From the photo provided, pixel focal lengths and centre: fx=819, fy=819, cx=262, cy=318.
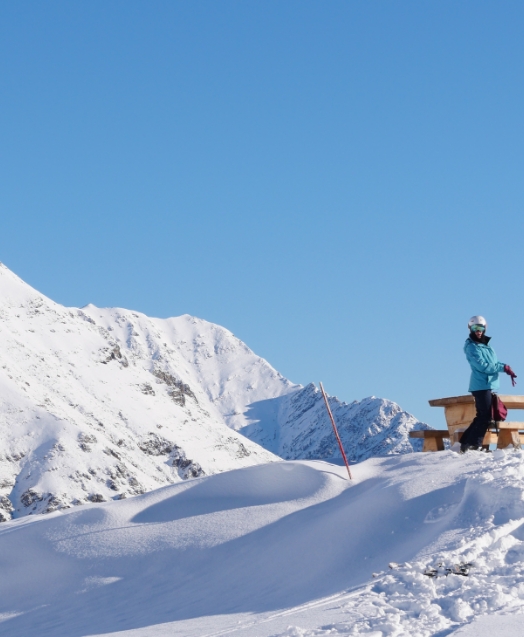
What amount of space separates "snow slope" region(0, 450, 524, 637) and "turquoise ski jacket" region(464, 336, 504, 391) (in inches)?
44.5

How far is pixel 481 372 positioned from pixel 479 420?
0.74 meters

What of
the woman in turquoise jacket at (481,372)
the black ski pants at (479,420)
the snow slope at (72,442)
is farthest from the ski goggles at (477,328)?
the snow slope at (72,442)

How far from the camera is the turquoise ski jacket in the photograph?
12375 millimetres

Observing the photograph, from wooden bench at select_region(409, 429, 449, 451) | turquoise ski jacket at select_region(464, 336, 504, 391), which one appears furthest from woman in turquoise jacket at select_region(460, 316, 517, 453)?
wooden bench at select_region(409, 429, 449, 451)

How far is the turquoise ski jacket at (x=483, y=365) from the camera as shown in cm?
1238

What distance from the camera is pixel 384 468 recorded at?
41.2ft

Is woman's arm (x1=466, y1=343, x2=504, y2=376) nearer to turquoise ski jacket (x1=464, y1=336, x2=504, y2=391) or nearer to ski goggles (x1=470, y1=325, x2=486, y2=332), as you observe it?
turquoise ski jacket (x1=464, y1=336, x2=504, y2=391)

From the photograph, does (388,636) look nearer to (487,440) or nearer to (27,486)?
(487,440)

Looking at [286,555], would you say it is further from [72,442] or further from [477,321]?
[72,442]

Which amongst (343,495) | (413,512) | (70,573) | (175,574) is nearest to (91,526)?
(70,573)

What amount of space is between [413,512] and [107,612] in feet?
12.8

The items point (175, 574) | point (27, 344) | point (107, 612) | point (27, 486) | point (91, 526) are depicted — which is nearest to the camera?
point (107, 612)

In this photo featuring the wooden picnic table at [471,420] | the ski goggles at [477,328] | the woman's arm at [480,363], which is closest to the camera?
the woman's arm at [480,363]

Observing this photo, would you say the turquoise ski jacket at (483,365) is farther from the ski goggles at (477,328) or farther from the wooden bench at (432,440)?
the wooden bench at (432,440)
